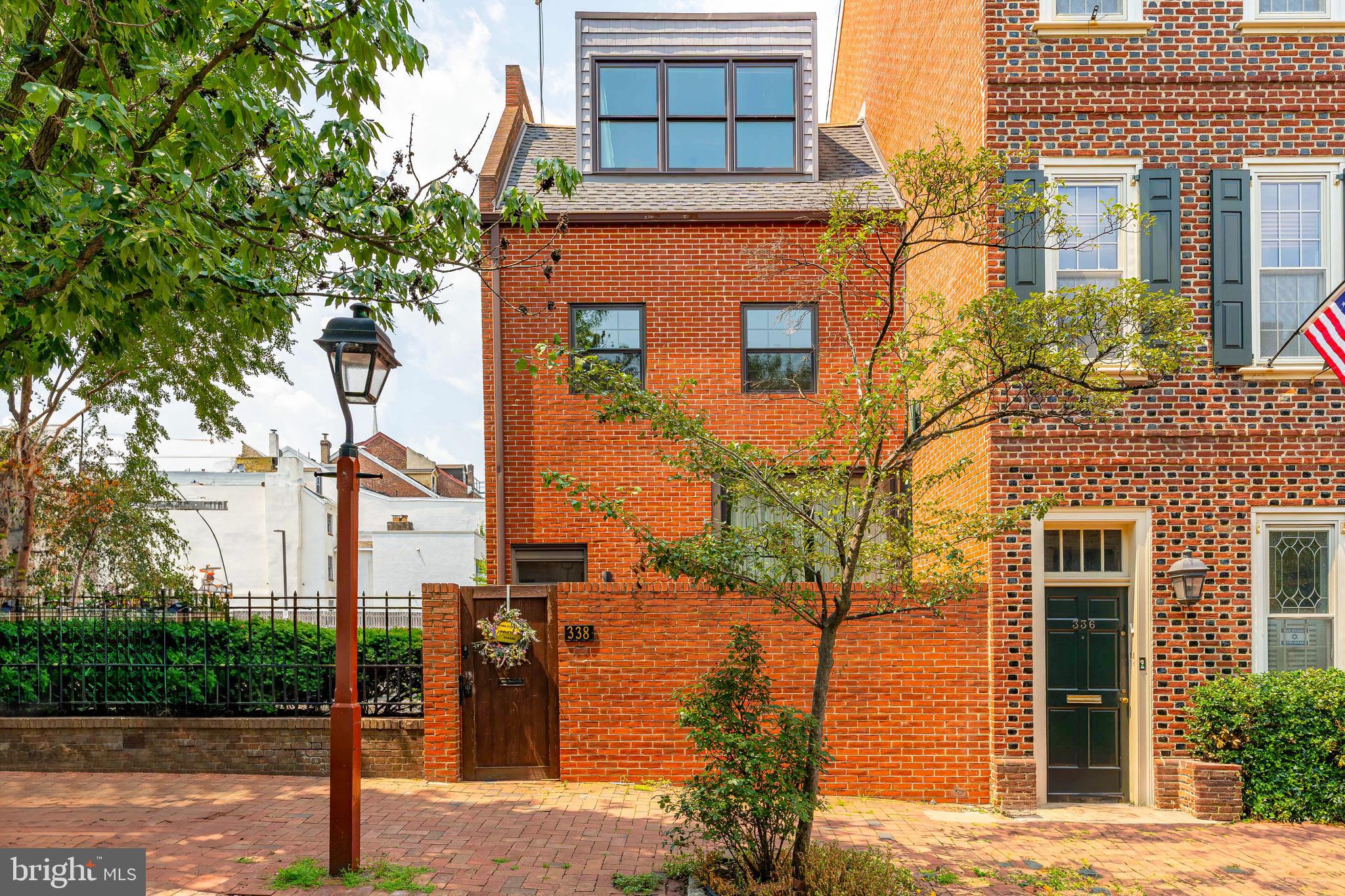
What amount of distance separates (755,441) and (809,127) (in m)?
4.82

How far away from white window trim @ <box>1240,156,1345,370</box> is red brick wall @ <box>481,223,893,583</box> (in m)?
4.81

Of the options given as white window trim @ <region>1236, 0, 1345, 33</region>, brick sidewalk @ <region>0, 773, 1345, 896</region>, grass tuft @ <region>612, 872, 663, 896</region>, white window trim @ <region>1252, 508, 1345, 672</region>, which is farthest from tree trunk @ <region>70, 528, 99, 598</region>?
white window trim @ <region>1236, 0, 1345, 33</region>

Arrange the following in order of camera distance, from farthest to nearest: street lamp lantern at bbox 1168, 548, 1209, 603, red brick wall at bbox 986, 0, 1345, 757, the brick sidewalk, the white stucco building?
the white stucco building < red brick wall at bbox 986, 0, 1345, 757 < street lamp lantern at bbox 1168, 548, 1209, 603 < the brick sidewalk

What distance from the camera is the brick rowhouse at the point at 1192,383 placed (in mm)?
9594

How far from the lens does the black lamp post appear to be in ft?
22.2

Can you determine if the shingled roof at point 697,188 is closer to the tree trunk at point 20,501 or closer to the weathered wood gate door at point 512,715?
the weathered wood gate door at point 512,715

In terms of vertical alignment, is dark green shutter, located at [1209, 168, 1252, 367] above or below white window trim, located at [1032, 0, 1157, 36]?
below

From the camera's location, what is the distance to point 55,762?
1005cm

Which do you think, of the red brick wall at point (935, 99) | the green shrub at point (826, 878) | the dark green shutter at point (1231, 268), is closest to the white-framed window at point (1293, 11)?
the dark green shutter at point (1231, 268)

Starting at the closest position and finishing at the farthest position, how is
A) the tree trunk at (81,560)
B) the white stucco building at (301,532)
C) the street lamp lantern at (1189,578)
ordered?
1. the street lamp lantern at (1189,578)
2. the tree trunk at (81,560)
3. the white stucco building at (301,532)

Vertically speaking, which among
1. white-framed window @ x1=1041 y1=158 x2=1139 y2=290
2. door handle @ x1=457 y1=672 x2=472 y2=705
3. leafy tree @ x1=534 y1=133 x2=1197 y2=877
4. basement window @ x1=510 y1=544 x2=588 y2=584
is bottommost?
door handle @ x1=457 y1=672 x2=472 y2=705

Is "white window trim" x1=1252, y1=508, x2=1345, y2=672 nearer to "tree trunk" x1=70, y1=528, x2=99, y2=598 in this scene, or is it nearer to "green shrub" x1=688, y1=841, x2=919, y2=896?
"green shrub" x1=688, y1=841, x2=919, y2=896

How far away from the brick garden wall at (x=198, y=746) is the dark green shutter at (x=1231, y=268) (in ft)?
30.9

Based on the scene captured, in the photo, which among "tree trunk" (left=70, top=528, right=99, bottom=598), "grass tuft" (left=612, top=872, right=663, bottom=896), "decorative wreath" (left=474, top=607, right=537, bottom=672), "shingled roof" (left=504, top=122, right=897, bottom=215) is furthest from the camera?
"tree trunk" (left=70, top=528, right=99, bottom=598)
